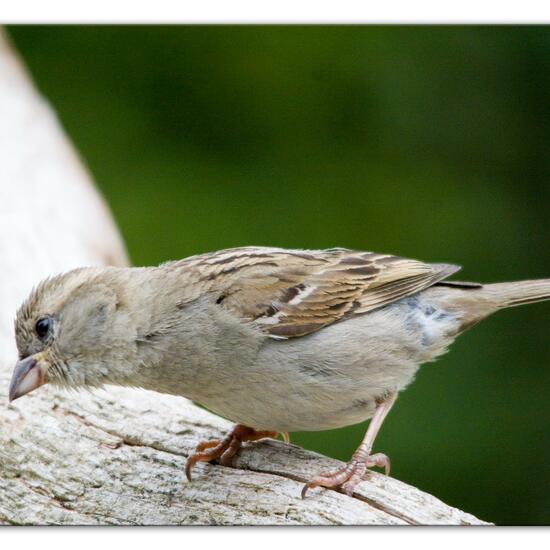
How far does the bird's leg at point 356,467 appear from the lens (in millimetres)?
2664

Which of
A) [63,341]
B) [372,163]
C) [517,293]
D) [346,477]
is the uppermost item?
[372,163]

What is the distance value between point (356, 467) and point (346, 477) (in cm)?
5

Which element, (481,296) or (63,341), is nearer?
(63,341)

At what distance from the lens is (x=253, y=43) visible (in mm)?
3699

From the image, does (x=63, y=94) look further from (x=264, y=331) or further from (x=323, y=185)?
(x=264, y=331)

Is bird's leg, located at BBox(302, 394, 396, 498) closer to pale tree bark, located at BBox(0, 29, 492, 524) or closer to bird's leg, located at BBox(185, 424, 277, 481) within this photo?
pale tree bark, located at BBox(0, 29, 492, 524)

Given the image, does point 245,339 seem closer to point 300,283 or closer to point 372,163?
point 300,283

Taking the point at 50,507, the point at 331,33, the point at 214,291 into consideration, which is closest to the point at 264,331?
the point at 214,291

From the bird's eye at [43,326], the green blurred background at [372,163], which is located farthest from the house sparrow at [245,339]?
the green blurred background at [372,163]

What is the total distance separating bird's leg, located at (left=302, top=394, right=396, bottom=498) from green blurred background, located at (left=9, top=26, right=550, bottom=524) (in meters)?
0.75

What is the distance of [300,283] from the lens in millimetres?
2934

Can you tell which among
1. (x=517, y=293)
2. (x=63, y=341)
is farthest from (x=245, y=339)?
(x=517, y=293)

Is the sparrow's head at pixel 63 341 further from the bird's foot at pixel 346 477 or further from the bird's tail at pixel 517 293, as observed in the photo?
the bird's tail at pixel 517 293

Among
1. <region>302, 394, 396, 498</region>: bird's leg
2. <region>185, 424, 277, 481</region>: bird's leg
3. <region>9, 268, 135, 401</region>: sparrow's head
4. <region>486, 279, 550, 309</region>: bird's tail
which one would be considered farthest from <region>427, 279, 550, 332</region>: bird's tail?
<region>9, 268, 135, 401</region>: sparrow's head
